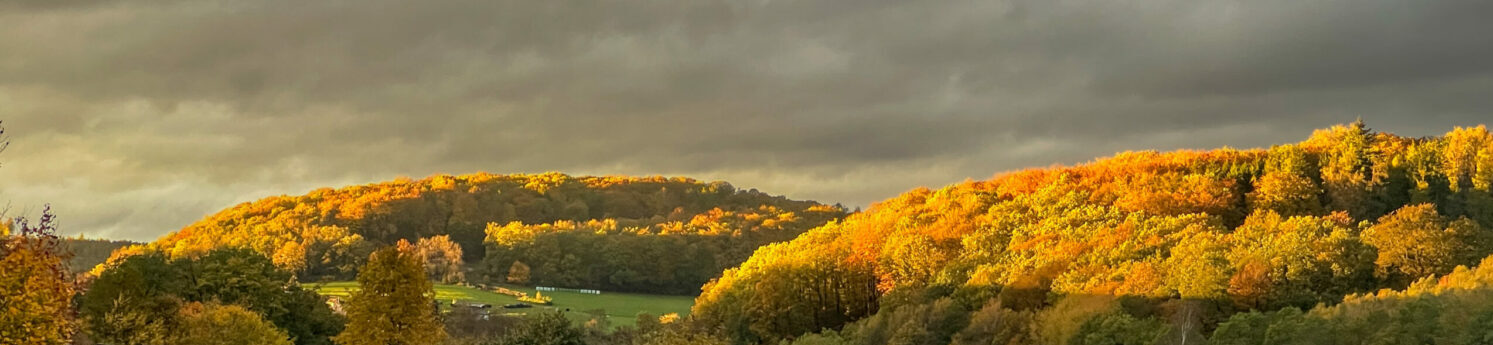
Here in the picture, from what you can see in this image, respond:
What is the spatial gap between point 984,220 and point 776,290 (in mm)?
17296

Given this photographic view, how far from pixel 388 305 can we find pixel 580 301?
97.7 meters

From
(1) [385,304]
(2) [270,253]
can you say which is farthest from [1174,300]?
(2) [270,253]

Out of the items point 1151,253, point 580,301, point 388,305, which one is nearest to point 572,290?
point 580,301

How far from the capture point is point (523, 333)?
67.5 meters

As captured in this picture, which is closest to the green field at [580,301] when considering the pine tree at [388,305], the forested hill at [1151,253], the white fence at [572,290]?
the white fence at [572,290]

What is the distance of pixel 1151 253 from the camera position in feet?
270

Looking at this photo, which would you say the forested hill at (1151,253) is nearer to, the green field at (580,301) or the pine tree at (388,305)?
the pine tree at (388,305)

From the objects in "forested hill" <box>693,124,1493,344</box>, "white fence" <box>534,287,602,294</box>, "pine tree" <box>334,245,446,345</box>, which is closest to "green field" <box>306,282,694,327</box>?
"white fence" <box>534,287,602,294</box>

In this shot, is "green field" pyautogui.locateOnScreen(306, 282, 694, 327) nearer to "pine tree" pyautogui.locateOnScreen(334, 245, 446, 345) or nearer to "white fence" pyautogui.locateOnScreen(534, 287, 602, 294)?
"white fence" pyautogui.locateOnScreen(534, 287, 602, 294)

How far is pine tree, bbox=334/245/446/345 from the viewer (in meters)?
53.5

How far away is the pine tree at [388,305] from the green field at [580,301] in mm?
73985

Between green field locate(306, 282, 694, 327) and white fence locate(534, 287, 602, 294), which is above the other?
white fence locate(534, 287, 602, 294)

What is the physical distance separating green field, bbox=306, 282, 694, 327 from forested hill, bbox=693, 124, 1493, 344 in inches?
1279

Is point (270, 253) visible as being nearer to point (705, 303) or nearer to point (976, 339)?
point (705, 303)
